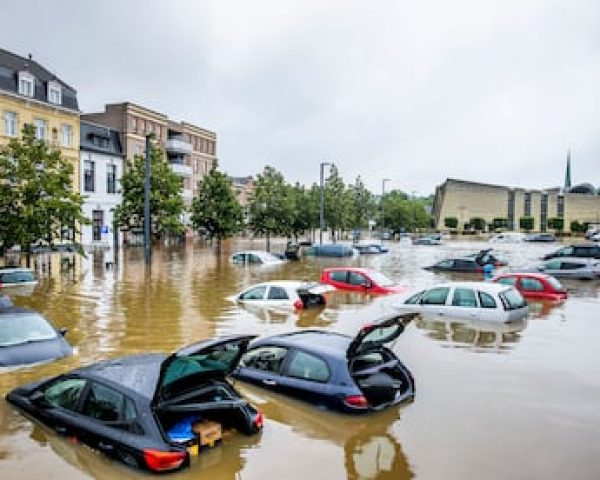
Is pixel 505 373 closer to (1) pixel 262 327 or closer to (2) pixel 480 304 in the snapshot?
Answer: (2) pixel 480 304

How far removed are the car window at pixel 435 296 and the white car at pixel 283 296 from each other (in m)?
4.02

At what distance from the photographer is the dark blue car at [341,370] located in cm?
894

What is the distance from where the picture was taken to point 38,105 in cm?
4600

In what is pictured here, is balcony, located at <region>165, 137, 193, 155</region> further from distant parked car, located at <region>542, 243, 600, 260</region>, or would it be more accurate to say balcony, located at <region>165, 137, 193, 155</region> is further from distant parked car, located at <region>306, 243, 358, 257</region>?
distant parked car, located at <region>542, 243, 600, 260</region>

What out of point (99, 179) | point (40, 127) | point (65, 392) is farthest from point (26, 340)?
point (99, 179)

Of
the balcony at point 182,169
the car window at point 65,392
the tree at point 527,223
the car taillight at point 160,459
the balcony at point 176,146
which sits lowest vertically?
the car taillight at point 160,459

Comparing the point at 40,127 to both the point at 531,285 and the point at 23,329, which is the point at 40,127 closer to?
the point at 23,329

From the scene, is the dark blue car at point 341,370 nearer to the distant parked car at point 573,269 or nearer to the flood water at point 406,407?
the flood water at point 406,407

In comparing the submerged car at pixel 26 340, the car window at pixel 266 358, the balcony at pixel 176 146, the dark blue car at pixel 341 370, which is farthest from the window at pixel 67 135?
the dark blue car at pixel 341 370

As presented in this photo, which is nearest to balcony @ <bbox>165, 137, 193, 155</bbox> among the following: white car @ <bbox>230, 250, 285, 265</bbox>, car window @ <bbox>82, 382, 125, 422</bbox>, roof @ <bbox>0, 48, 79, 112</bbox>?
roof @ <bbox>0, 48, 79, 112</bbox>

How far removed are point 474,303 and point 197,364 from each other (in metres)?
11.3

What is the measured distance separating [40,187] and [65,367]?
17.4 metres

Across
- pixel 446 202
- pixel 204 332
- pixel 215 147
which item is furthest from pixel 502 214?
pixel 204 332

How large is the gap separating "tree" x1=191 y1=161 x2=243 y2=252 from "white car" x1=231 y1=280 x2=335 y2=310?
2888cm
